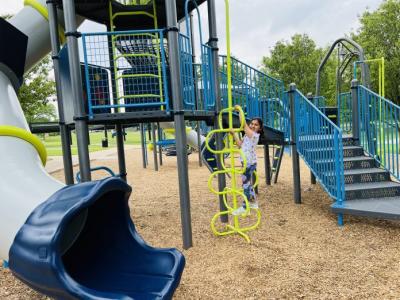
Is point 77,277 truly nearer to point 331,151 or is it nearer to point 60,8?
point 60,8

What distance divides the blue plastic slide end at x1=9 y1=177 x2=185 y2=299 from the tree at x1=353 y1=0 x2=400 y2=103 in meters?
22.6

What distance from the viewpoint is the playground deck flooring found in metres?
3.30

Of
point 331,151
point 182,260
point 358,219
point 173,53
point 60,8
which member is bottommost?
point 358,219

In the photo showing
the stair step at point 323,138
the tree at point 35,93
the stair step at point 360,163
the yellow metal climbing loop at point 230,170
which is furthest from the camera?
the tree at point 35,93

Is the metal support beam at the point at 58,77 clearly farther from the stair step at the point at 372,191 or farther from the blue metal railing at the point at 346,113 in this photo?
the blue metal railing at the point at 346,113

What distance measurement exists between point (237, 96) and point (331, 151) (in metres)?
2.35

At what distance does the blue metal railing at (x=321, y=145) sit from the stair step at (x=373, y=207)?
0.59ft

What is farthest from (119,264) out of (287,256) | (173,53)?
(173,53)

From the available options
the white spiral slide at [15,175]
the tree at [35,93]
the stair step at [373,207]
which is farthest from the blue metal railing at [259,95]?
the tree at [35,93]

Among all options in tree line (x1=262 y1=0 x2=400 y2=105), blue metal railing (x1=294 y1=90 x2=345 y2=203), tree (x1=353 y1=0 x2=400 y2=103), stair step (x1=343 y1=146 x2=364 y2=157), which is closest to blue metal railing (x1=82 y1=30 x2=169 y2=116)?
blue metal railing (x1=294 y1=90 x2=345 y2=203)

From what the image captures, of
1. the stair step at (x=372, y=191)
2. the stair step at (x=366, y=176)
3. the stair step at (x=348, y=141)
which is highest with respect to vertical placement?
the stair step at (x=348, y=141)

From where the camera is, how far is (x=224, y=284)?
3434 mm

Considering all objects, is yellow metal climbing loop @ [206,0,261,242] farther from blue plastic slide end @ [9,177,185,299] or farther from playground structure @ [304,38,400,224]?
blue plastic slide end @ [9,177,185,299]

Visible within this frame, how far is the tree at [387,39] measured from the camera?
872 inches
